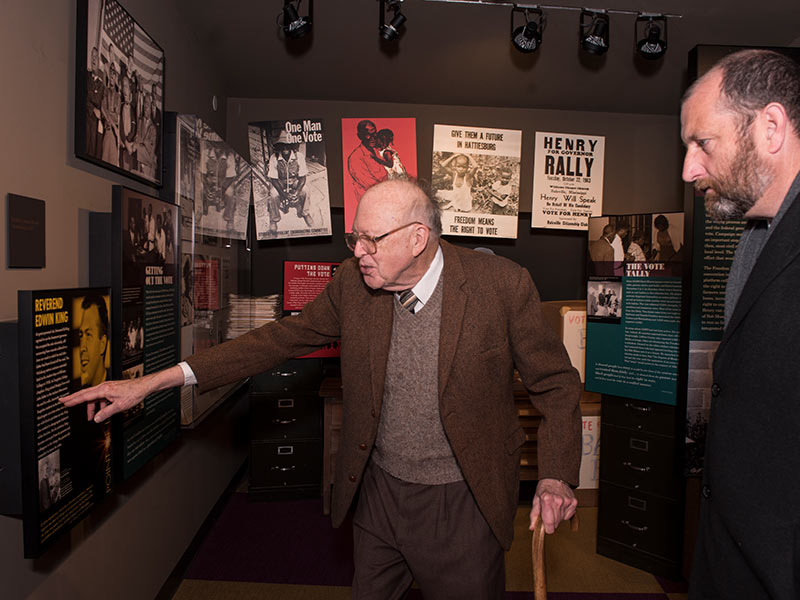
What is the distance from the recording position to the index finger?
1535 millimetres

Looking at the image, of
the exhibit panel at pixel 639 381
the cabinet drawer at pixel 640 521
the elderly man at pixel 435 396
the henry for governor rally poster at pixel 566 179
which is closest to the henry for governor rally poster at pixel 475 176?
the henry for governor rally poster at pixel 566 179

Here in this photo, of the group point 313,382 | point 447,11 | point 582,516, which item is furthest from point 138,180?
point 582,516

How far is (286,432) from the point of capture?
409cm

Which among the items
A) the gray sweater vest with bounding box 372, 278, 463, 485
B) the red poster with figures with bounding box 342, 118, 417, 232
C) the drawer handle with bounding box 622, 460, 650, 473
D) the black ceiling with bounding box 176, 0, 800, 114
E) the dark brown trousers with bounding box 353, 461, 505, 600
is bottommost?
the drawer handle with bounding box 622, 460, 650, 473

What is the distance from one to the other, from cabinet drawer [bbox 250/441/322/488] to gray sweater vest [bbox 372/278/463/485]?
252cm

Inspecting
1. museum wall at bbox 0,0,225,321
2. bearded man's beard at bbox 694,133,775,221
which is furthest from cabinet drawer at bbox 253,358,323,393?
bearded man's beard at bbox 694,133,775,221

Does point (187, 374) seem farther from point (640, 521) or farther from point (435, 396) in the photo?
point (640, 521)

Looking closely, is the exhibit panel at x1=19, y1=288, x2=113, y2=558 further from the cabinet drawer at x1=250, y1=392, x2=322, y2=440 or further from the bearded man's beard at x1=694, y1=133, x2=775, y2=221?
the cabinet drawer at x1=250, y1=392, x2=322, y2=440

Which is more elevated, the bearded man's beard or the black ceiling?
the black ceiling

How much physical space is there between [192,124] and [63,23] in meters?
0.96

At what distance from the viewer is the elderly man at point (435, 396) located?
5.49 feet

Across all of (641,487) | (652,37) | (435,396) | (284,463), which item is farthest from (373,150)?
(435,396)

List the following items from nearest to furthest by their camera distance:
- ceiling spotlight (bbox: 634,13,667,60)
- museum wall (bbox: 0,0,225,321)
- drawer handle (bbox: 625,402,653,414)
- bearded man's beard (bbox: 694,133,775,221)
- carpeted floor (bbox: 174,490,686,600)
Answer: bearded man's beard (bbox: 694,133,775,221), museum wall (bbox: 0,0,225,321), carpeted floor (bbox: 174,490,686,600), ceiling spotlight (bbox: 634,13,667,60), drawer handle (bbox: 625,402,653,414)

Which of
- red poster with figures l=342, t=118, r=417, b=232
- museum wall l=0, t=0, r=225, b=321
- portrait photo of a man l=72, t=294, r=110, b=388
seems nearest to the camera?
museum wall l=0, t=0, r=225, b=321
